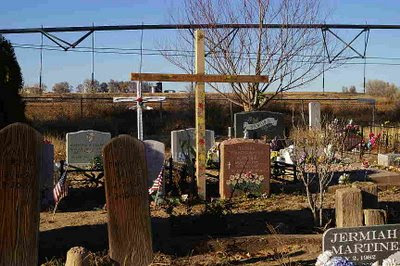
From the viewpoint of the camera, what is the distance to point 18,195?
15.0ft

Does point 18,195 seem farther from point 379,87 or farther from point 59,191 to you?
point 379,87

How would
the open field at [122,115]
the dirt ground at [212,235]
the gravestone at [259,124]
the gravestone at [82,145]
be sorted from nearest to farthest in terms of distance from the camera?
the dirt ground at [212,235], the gravestone at [82,145], the gravestone at [259,124], the open field at [122,115]

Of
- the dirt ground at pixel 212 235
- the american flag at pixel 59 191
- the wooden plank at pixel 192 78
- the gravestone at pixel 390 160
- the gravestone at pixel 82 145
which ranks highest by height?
the wooden plank at pixel 192 78

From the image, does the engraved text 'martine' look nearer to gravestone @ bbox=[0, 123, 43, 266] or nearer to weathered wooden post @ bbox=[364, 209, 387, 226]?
weathered wooden post @ bbox=[364, 209, 387, 226]

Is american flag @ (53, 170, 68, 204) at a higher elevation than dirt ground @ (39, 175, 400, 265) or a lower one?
higher

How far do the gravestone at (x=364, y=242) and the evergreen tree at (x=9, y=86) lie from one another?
325 inches

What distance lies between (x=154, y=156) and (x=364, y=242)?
560cm

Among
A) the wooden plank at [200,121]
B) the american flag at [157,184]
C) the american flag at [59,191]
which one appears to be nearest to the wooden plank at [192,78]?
the wooden plank at [200,121]

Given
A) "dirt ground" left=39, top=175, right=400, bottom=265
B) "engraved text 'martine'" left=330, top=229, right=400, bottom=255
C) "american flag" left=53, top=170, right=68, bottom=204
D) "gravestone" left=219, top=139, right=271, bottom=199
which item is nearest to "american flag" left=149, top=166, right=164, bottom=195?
"dirt ground" left=39, top=175, right=400, bottom=265

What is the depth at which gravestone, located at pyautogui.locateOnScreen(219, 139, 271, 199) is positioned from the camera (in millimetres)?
10164

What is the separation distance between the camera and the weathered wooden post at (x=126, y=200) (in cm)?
482

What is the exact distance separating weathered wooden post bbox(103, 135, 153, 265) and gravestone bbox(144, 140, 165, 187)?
14.8ft

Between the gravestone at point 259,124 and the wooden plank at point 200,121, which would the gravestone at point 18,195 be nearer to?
the wooden plank at point 200,121

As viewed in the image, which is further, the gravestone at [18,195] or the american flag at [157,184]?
the american flag at [157,184]
